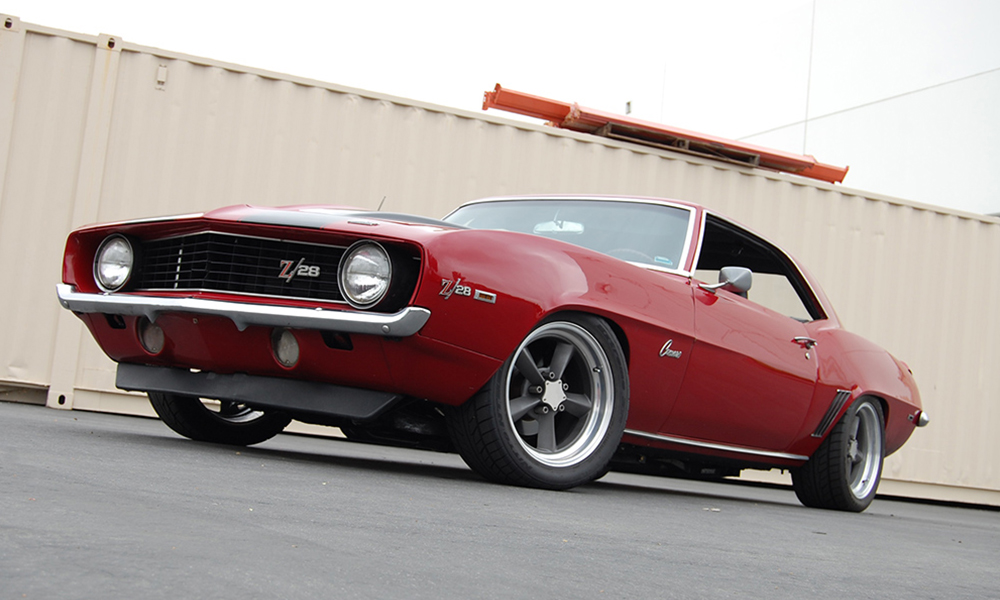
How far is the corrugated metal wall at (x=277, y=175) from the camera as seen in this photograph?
275 inches

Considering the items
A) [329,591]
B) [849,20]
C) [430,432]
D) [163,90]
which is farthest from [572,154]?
[849,20]

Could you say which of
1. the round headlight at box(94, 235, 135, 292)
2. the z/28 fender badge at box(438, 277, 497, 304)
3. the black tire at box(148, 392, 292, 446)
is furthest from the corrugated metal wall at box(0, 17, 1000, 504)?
the z/28 fender badge at box(438, 277, 497, 304)

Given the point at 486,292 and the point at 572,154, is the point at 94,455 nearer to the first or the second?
the point at 486,292

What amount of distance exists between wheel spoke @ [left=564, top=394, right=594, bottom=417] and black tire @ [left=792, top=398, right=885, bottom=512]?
2.08 m

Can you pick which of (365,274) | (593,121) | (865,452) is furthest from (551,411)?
(593,121)

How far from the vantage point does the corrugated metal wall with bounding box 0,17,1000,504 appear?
6.98 m

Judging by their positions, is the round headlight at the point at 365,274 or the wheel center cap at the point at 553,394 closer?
the round headlight at the point at 365,274

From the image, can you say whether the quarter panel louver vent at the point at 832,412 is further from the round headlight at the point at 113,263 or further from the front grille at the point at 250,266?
the round headlight at the point at 113,263

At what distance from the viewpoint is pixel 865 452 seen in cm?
565

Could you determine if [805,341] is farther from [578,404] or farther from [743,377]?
[578,404]

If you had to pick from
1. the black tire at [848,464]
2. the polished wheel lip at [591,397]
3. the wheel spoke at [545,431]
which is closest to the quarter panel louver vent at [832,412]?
the black tire at [848,464]

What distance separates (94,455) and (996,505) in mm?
8580

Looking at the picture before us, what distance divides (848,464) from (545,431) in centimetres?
240

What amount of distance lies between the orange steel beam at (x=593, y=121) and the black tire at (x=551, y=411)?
4.65 metres
